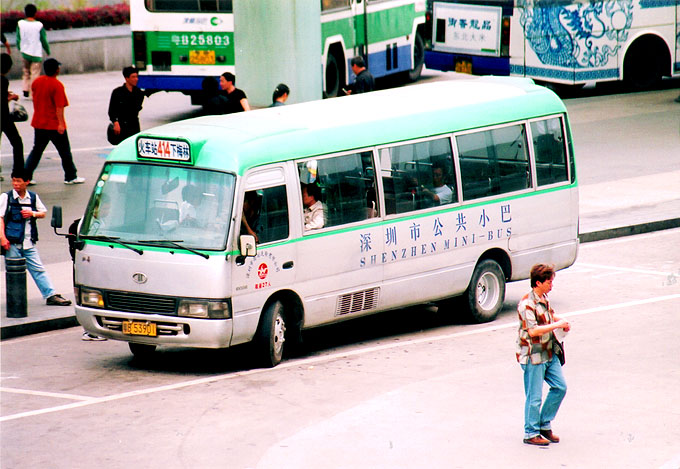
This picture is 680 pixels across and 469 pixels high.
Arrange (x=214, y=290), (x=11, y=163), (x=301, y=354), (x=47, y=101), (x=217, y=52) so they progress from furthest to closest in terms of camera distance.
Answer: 1. (x=217, y=52)
2. (x=11, y=163)
3. (x=47, y=101)
4. (x=301, y=354)
5. (x=214, y=290)

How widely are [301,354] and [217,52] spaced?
1234 cm

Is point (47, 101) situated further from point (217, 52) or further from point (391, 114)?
point (391, 114)

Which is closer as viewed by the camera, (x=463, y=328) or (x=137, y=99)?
(x=463, y=328)

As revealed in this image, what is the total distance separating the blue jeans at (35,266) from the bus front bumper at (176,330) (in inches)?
92.6

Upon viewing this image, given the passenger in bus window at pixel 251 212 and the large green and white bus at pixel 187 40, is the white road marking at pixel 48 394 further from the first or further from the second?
the large green and white bus at pixel 187 40

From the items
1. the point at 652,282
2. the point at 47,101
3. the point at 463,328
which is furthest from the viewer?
the point at 47,101

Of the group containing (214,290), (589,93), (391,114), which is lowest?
A: (589,93)

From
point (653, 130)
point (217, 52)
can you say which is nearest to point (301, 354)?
point (217, 52)

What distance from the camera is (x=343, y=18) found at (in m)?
25.8

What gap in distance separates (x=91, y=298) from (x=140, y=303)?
57cm

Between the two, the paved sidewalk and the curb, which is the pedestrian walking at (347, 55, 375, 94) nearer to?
the paved sidewalk

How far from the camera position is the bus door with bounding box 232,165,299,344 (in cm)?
1107

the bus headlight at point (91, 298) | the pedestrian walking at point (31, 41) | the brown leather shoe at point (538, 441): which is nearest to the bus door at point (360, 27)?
the pedestrian walking at point (31, 41)

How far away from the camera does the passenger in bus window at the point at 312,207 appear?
11734 mm
